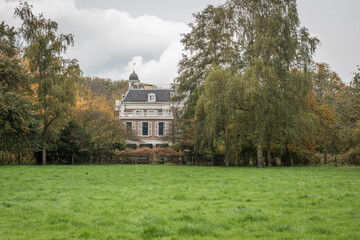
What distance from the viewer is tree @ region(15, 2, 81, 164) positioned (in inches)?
1017

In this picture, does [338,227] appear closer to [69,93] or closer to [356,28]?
[356,28]

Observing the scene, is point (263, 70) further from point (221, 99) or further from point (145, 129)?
point (145, 129)

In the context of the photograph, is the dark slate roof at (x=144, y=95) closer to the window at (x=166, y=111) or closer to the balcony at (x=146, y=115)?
the window at (x=166, y=111)

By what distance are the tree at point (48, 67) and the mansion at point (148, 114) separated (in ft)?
60.9

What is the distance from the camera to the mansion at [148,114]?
46406mm

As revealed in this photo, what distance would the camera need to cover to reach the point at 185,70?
30.7m

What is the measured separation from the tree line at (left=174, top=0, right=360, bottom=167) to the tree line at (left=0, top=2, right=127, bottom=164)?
9.74m

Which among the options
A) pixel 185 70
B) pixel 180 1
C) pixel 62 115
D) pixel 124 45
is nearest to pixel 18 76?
pixel 62 115

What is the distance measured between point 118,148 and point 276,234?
30080mm

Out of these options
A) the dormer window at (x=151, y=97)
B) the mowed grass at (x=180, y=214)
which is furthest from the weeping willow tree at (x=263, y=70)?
the dormer window at (x=151, y=97)

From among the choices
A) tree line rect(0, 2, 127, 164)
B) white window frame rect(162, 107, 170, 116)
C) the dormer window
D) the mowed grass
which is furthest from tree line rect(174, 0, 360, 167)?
the dormer window

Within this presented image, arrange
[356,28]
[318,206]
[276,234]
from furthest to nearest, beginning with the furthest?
1. [356,28]
2. [318,206]
3. [276,234]

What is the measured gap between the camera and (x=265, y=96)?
70.6 feet

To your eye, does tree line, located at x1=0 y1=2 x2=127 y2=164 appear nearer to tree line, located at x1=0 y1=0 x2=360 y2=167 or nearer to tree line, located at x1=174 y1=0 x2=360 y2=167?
tree line, located at x1=0 y1=0 x2=360 y2=167
